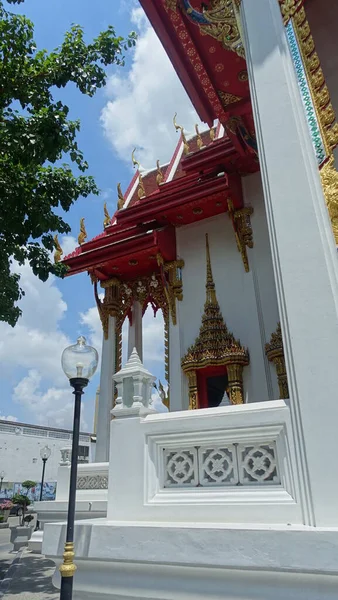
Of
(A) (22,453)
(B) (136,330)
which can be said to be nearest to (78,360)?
(B) (136,330)

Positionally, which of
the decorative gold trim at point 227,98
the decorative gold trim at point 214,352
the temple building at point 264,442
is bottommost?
the temple building at point 264,442

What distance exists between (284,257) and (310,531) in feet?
4.39

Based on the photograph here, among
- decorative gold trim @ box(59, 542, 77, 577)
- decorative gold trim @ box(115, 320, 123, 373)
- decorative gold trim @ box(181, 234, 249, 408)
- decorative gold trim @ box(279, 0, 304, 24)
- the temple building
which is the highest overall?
decorative gold trim @ box(279, 0, 304, 24)

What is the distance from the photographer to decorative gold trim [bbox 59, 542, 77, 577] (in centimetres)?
216

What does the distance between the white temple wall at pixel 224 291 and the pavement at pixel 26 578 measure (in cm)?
326

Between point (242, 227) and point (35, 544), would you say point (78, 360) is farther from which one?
point (35, 544)

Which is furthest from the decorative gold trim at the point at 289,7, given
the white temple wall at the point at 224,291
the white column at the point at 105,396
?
the white column at the point at 105,396

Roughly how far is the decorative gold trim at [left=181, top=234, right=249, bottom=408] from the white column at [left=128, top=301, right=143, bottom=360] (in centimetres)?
259

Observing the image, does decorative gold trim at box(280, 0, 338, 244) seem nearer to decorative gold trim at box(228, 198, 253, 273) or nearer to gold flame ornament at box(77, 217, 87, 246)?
decorative gold trim at box(228, 198, 253, 273)

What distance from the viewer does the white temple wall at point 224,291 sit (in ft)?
22.2

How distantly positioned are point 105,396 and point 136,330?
6.30 ft

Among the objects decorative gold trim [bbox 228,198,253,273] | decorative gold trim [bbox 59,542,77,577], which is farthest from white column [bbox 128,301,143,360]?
decorative gold trim [bbox 59,542,77,577]

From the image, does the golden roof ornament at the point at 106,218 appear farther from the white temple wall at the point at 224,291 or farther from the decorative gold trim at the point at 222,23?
the decorative gold trim at the point at 222,23

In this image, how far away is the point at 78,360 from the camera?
300cm
